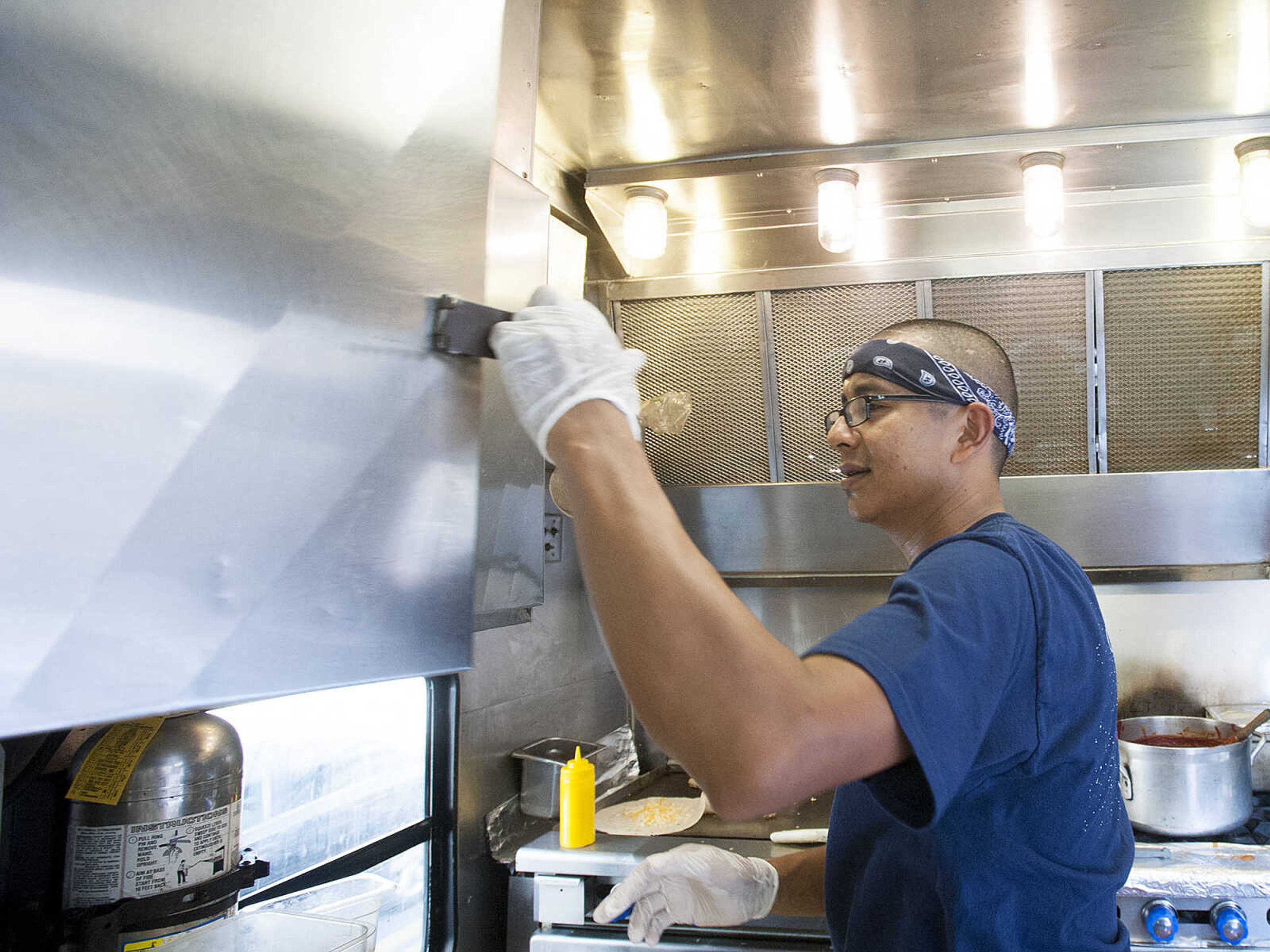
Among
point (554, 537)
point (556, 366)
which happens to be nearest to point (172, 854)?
point (556, 366)

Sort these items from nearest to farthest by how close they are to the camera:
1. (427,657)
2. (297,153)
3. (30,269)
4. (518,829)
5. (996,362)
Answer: (30,269)
(297,153)
(427,657)
(996,362)
(518,829)

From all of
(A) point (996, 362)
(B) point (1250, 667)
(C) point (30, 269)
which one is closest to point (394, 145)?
(C) point (30, 269)

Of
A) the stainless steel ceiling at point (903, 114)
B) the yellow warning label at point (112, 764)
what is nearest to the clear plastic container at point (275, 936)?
the yellow warning label at point (112, 764)

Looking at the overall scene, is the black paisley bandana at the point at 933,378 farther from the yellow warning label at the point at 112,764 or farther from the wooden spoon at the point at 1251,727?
the wooden spoon at the point at 1251,727

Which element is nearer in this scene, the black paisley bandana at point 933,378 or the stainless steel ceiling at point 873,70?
the black paisley bandana at point 933,378

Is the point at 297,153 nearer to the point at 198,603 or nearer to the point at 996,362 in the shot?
the point at 198,603

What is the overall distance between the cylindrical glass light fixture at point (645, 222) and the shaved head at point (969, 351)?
3.23 feet

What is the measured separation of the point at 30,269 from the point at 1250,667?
3168 mm

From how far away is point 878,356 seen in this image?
1.41 meters

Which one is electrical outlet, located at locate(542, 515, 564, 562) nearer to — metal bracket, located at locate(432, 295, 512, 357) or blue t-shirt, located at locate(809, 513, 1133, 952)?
blue t-shirt, located at locate(809, 513, 1133, 952)

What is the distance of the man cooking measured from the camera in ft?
2.28

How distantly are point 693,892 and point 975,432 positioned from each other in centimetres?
97

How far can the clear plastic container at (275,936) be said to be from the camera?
792 millimetres

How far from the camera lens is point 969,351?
5.05ft
